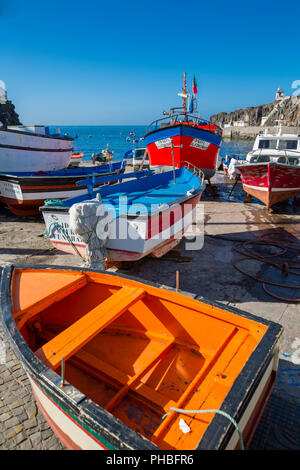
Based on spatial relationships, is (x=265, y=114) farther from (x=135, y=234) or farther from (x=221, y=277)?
→ (x=135, y=234)

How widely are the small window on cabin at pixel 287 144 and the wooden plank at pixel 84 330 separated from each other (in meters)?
13.4

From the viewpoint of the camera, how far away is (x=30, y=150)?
12641 mm

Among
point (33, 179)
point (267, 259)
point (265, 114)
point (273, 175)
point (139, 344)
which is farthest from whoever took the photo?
point (265, 114)

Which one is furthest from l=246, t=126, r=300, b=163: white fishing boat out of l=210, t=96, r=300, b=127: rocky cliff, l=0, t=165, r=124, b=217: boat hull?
l=210, t=96, r=300, b=127: rocky cliff

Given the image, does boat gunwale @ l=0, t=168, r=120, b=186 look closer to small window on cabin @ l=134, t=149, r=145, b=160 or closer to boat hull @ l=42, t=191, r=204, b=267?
boat hull @ l=42, t=191, r=204, b=267

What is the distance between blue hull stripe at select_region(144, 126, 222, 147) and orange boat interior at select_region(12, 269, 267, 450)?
10.2 meters

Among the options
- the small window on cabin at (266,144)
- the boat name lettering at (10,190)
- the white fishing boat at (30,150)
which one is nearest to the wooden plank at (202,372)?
the boat name lettering at (10,190)

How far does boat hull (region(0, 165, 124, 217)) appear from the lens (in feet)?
33.1

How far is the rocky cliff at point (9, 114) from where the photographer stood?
56.9 meters

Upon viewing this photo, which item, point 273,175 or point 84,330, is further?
point 273,175

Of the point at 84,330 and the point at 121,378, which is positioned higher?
the point at 84,330

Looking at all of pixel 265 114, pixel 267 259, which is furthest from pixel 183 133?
pixel 265 114

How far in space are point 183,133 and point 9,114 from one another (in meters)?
63.1

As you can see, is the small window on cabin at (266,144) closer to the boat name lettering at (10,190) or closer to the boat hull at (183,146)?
the boat hull at (183,146)
